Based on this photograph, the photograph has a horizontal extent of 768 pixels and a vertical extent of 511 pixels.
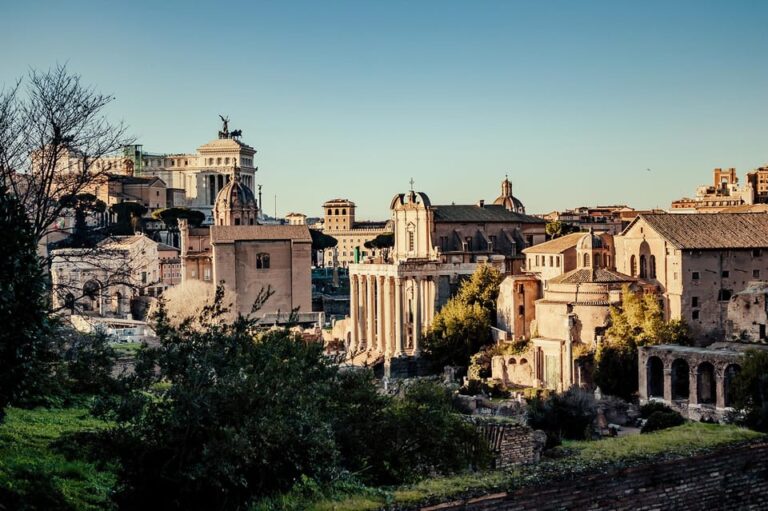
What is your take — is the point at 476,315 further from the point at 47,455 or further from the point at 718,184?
the point at 718,184

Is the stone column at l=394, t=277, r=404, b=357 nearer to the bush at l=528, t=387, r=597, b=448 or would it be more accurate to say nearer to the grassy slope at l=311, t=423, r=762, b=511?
the bush at l=528, t=387, r=597, b=448

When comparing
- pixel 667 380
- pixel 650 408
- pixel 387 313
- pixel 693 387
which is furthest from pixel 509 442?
pixel 387 313

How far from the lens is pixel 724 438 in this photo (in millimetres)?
17781

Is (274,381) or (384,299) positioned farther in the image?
(384,299)

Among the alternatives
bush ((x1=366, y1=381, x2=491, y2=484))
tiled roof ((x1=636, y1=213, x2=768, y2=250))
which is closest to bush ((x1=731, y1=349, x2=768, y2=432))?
tiled roof ((x1=636, y1=213, x2=768, y2=250))

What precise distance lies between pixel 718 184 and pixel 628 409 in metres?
97.8

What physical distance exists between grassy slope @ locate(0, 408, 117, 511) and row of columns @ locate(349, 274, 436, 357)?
141 feet

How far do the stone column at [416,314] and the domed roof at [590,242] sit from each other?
12.3 metres

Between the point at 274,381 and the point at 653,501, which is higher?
the point at 274,381

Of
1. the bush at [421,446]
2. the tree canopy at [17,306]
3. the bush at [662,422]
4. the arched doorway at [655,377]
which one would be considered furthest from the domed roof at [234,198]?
the tree canopy at [17,306]

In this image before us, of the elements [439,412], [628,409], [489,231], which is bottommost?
[628,409]

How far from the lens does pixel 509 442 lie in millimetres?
21422

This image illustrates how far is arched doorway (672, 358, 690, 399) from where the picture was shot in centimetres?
4356

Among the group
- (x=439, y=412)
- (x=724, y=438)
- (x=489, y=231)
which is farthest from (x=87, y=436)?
(x=489, y=231)
